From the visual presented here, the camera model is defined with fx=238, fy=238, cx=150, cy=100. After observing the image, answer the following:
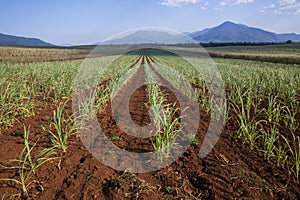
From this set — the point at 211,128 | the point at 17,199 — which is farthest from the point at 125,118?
the point at 17,199

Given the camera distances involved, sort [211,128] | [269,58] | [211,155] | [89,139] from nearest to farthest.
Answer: [211,155], [89,139], [211,128], [269,58]

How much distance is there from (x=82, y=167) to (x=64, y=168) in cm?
21

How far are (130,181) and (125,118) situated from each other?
2.42 m

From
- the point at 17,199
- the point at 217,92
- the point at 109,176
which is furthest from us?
the point at 217,92

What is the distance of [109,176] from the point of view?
2.75m

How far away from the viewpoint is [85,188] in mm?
2516

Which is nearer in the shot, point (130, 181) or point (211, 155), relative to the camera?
point (130, 181)

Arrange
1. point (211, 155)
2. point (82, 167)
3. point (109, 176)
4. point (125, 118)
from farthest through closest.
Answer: point (125, 118), point (211, 155), point (82, 167), point (109, 176)

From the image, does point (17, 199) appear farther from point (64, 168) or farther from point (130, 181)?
point (130, 181)

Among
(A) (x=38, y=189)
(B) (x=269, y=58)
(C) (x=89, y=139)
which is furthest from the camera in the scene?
(B) (x=269, y=58)

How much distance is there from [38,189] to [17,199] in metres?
0.21

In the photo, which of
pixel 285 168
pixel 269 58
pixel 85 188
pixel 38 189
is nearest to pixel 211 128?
pixel 285 168

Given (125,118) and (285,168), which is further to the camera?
(125,118)

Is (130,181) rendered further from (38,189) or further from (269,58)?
(269,58)
